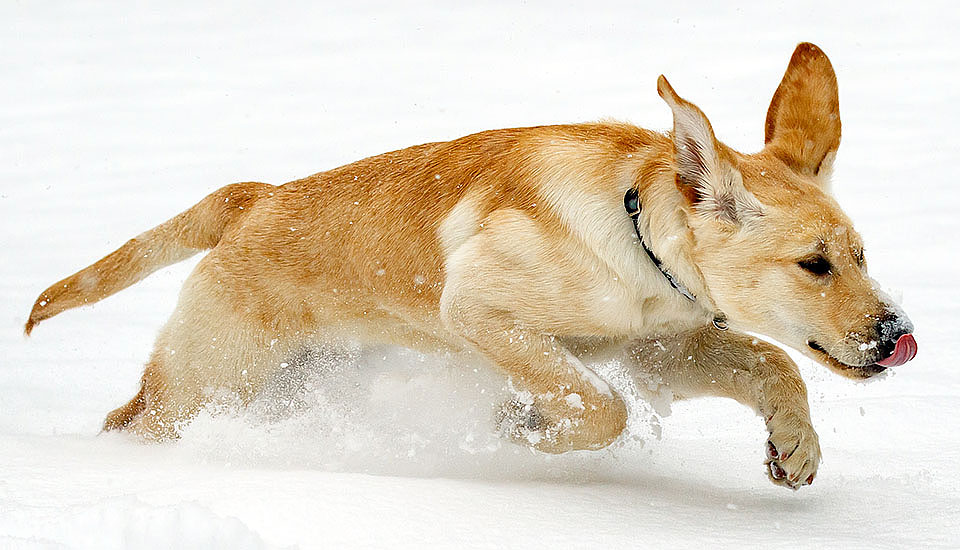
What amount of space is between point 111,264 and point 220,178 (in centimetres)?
448

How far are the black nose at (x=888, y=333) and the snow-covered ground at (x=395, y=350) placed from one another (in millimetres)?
442

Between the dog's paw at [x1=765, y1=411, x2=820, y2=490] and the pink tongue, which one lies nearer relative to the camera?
the pink tongue

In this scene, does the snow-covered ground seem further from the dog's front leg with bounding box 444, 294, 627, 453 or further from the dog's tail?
the dog's tail

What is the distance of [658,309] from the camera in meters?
3.35

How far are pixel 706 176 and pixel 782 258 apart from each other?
31cm

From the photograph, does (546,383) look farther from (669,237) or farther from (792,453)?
(792,453)

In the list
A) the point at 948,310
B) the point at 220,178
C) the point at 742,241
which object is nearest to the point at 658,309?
the point at 742,241

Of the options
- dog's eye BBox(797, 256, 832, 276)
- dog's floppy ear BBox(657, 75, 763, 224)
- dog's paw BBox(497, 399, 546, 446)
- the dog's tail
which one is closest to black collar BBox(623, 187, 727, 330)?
dog's floppy ear BBox(657, 75, 763, 224)

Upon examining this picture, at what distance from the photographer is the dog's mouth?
291cm

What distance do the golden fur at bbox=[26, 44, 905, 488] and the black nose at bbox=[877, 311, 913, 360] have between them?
2cm

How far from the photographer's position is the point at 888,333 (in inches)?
114

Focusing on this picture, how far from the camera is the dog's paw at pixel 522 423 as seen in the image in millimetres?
3412

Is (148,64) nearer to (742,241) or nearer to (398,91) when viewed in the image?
Answer: (398,91)

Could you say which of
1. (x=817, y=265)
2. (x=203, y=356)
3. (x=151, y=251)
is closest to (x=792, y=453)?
(x=817, y=265)
